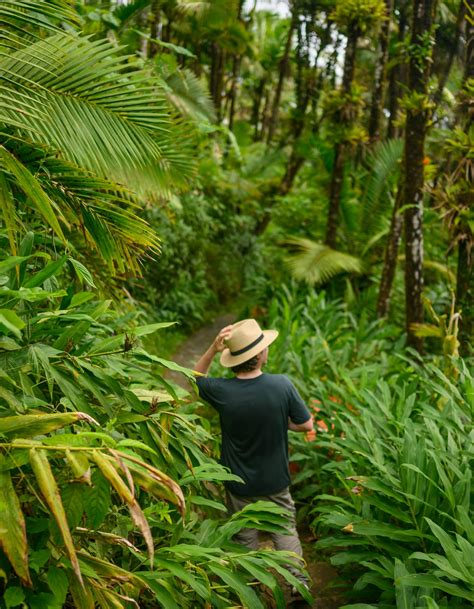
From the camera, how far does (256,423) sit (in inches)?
143

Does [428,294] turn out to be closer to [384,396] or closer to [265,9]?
[384,396]

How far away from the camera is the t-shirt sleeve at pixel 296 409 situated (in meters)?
3.72

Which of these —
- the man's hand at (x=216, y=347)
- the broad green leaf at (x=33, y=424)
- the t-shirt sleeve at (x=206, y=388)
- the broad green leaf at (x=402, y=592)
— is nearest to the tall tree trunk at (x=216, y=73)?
the man's hand at (x=216, y=347)

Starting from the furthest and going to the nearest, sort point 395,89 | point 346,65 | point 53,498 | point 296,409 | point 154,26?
point 395,89 < point 346,65 < point 154,26 < point 296,409 < point 53,498

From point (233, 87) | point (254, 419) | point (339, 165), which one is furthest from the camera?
point (233, 87)

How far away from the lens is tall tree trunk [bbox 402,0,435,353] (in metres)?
6.96

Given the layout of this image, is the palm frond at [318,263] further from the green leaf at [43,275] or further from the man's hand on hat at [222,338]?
the green leaf at [43,275]

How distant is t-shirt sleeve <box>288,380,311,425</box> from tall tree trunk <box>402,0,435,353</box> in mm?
3787

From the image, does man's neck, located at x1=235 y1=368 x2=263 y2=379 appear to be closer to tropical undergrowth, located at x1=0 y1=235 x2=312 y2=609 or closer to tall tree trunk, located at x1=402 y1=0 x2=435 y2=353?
tropical undergrowth, located at x1=0 y1=235 x2=312 y2=609

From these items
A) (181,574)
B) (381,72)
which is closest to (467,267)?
(181,574)

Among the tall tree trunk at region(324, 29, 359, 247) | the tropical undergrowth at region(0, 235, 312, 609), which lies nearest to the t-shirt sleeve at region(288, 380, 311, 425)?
the tropical undergrowth at region(0, 235, 312, 609)

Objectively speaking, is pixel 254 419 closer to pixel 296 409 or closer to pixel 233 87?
pixel 296 409

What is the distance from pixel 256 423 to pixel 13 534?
199 centimetres

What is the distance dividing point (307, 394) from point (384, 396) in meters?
1.26
